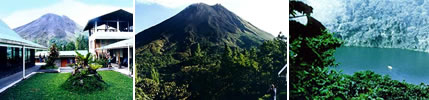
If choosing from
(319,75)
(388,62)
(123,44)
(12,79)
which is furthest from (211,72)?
(388,62)

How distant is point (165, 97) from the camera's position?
16.0 feet

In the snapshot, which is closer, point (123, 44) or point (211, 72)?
point (123, 44)

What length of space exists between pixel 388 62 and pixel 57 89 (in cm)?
704

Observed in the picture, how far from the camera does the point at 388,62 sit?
609 centimetres

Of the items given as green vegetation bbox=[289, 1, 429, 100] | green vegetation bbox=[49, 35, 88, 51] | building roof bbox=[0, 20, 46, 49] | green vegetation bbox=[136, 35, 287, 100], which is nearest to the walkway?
building roof bbox=[0, 20, 46, 49]

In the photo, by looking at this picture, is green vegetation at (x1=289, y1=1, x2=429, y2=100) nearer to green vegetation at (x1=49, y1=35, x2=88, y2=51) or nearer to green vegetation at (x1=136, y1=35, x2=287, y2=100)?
green vegetation at (x1=136, y1=35, x2=287, y2=100)

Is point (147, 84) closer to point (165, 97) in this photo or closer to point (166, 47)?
point (165, 97)

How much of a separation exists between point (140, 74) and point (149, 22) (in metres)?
0.96

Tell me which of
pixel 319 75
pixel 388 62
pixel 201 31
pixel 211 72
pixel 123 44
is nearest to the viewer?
pixel 123 44

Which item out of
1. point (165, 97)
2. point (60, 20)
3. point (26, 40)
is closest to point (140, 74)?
point (165, 97)

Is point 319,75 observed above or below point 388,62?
below

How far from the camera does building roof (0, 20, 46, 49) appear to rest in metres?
4.30

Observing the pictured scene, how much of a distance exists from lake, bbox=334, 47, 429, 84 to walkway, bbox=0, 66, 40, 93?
6.20m

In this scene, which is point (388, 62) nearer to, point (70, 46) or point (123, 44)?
point (123, 44)
